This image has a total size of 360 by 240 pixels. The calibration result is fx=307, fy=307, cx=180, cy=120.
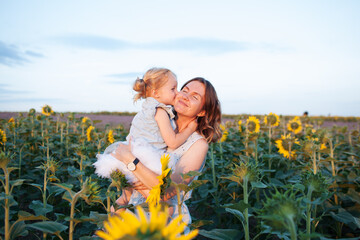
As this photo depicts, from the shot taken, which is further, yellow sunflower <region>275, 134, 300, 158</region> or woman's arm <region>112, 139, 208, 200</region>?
yellow sunflower <region>275, 134, 300, 158</region>

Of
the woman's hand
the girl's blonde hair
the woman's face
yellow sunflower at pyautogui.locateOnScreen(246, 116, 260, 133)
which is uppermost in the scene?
the girl's blonde hair

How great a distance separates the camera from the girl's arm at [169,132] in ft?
7.80

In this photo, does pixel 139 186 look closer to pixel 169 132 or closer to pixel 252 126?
pixel 169 132

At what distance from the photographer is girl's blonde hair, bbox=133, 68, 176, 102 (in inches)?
109

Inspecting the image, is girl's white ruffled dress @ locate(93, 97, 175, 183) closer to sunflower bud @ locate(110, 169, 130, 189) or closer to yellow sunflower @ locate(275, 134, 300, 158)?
sunflower bud @ locate(110, 169, 130, 189)

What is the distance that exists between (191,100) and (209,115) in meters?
0.24

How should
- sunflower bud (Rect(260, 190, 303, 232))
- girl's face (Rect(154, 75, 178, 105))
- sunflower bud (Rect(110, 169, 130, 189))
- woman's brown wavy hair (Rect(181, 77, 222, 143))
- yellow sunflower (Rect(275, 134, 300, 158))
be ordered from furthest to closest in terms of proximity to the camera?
yellow sunflower (Rect(275, 134, 300, 158)) → girl's face (Rect(154, 75, 178, 105)) → woman's brown wavy hair (Rect(181, 77, 222, 143)) → sunflower bud (Rect(110, 169, 130, 189)) → sunflower bud (Rect(260, 190, 303, 232))

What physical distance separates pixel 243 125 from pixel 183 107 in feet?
9.13

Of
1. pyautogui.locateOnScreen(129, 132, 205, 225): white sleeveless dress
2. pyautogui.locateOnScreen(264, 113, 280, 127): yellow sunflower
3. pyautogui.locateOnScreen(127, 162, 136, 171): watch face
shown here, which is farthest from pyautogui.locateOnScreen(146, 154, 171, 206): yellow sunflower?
pyautogui.locateOnScreen(264, 113, 280, 127): yellow sunflower

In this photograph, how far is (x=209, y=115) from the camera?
2561 mm

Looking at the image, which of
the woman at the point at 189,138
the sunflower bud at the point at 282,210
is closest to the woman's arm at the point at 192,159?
the woman at the point at 189,138

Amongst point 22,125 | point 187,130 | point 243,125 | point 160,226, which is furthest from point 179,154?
point 22,125

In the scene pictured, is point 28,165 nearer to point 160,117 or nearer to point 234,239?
point 160,117

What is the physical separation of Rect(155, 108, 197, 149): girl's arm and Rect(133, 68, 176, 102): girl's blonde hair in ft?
1.20
